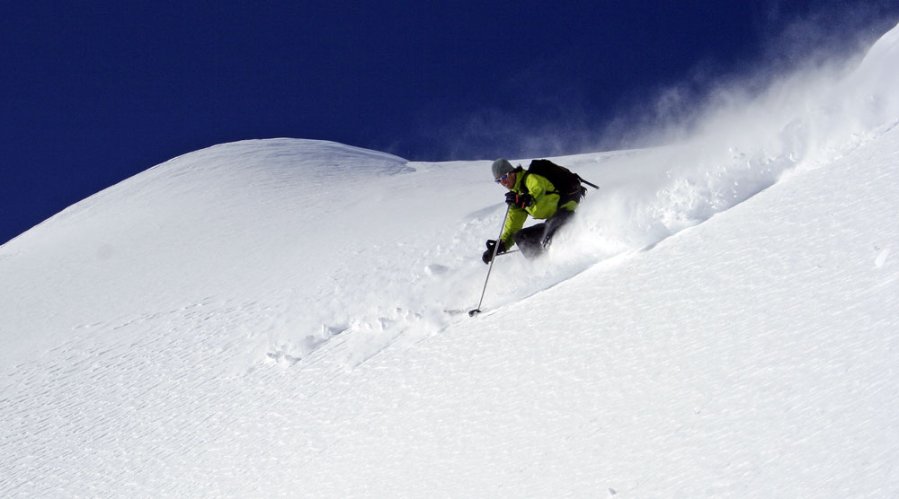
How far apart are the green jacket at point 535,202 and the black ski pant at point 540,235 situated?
58mm

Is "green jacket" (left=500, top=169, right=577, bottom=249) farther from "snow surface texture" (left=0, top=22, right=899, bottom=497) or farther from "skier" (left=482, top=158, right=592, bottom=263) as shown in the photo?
"snow surface texture" (left=0, top=22, right=899, bottom=497)

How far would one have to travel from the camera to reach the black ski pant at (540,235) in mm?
9008

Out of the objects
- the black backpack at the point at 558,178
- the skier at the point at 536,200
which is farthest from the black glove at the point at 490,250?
the black backpack at the point at 558,178

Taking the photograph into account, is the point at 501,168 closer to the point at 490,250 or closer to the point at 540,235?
the point at 540,235

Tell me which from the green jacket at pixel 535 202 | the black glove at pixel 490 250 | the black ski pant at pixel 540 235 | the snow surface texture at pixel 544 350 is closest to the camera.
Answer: the snow surface texture at pixel 544 350

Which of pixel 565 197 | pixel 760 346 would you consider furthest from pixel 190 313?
pixel 760 346

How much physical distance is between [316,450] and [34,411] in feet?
16.5

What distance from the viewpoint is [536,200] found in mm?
8953

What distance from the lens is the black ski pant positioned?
9008 mm

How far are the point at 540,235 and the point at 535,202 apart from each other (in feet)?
1.11

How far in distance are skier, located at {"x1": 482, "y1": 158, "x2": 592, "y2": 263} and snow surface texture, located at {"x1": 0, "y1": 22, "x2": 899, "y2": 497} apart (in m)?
0.18

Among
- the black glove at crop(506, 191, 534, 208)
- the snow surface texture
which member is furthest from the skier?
the snow surface texture

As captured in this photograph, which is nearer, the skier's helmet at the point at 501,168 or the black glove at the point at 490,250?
the skier's helmet at the point at 501,168

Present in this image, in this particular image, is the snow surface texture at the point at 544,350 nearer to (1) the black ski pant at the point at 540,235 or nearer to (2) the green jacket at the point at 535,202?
(1) the black ski pant at the point at 540,235
